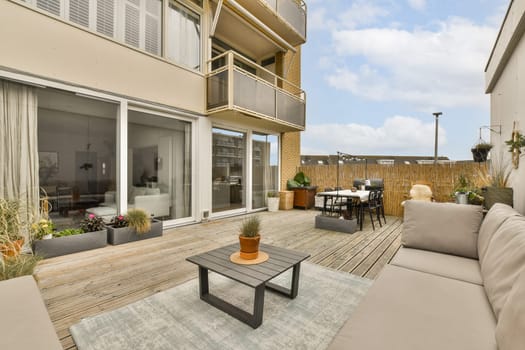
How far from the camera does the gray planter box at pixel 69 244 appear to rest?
3.21 metres

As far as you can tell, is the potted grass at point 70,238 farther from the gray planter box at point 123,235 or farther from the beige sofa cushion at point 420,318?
the beige sofa cushion at point 420,318

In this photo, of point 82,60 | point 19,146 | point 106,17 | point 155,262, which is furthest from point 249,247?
point 106,17

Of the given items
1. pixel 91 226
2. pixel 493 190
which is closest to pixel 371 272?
pixel 493 190

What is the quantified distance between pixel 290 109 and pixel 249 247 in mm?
5774

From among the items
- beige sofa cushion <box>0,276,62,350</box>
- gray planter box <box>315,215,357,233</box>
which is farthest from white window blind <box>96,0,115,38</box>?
gray planter box <box>315,215,357,233</box>

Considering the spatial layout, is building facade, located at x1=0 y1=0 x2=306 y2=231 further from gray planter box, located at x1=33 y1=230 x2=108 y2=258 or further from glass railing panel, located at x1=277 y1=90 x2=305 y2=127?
gray planter box, located at x1=33 y1=230 x2=108 y2=258

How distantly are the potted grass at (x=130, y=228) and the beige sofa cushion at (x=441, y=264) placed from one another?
3.88 metres

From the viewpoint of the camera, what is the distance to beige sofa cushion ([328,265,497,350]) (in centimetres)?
105

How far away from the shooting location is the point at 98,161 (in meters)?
4.18

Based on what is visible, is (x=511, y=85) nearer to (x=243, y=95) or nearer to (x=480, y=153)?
(x=480, y=153)

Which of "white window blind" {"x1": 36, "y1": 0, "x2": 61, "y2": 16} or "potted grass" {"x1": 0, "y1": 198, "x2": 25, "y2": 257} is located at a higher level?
"white window blind" {"x1": 36, "y1": 0, "x2": 61, "y2": 16}

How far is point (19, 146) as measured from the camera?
3361 mm

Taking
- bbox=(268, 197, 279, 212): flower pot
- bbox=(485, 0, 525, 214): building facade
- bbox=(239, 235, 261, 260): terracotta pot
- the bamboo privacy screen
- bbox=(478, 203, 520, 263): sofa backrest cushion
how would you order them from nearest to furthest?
1. bbox=(478, 203, 520, 263): sofa backrest cushion
2. bbox=(239, 235, 261, 260): terracotta pot
3. bbox=(485, 0, 525, 214): building facade
4. the bamboo privacy screen
5. bbox=(268, 197, 279, 212): flower pot

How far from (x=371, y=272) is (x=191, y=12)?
649 centimetres
